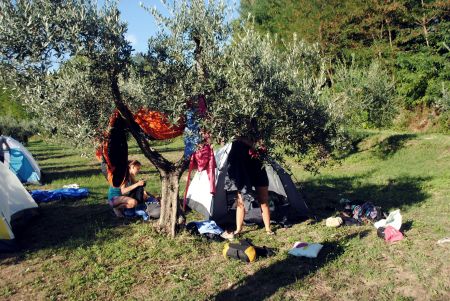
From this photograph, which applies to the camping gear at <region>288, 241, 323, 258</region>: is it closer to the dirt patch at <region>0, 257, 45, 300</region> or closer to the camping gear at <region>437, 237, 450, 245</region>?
the camping gear at <region>437, 237, 450, 245</region>

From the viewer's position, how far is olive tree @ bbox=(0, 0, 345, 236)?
4.77 meters

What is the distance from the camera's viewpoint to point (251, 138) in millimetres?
5980

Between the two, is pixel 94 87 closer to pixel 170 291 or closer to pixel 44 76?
pixel 44 76

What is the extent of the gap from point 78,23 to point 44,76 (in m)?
Answer: 0.74

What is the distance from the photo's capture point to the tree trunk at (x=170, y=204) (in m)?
6.85

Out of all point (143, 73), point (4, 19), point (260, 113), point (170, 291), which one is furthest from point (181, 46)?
point (170, 291)

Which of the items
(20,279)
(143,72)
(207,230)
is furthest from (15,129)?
(143,72)

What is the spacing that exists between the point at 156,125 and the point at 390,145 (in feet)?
40.3

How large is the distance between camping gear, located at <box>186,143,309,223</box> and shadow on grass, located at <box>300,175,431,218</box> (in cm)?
39

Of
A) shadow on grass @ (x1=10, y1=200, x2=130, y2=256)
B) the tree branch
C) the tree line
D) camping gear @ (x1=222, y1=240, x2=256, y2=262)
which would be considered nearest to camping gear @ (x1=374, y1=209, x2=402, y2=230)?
camping gear @ (x1=222, y1=240, x2=256, y2=262)

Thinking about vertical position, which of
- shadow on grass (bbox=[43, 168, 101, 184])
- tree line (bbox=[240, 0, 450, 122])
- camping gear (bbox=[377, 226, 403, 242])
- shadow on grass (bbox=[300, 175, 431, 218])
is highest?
tree line (bbox=[240, 0, 450, 122])

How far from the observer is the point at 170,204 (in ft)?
22.8

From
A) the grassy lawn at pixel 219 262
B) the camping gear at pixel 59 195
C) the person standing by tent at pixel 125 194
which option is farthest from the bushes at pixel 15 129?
the grassy lawn at pixel 219 262

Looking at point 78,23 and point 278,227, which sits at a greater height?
point 78,23
